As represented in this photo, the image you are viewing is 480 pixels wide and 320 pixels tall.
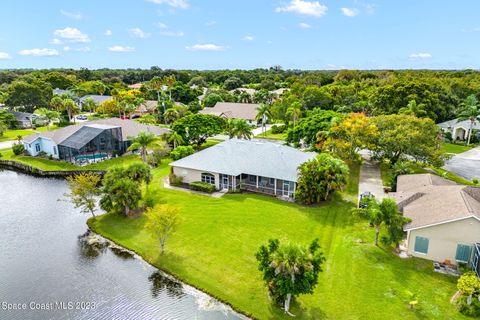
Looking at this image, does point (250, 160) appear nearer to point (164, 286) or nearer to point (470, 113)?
point (164, 286)

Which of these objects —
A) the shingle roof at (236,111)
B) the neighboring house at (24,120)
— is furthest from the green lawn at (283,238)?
the neighboring house at (24,120)

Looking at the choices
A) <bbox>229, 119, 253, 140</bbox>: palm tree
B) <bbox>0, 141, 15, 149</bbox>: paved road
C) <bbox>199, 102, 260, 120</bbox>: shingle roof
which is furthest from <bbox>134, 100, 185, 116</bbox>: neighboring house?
<bbox>229, 119, 253, 140</bbox>: palm tree

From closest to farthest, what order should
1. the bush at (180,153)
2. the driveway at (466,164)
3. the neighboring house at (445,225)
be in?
the neighboring house at (445,225), the driveway at (466,164), the bush at (180,153)

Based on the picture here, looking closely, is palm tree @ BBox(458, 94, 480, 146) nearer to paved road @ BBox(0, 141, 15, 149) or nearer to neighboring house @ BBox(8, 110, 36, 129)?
paved road @ BBox(0, 141, 15, 149)

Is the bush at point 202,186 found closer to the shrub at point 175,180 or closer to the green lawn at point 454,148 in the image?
the shrub at point 175,180

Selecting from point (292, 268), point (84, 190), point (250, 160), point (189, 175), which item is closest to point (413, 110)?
point (250, 160)

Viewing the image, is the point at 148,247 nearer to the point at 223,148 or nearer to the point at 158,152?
the point at 223,148

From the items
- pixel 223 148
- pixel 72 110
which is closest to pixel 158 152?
pixel 223 148
